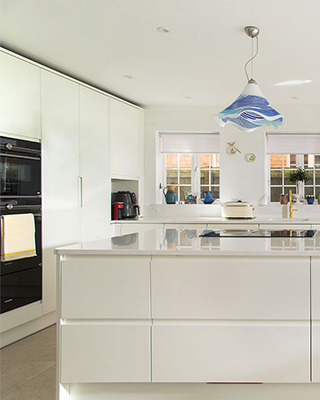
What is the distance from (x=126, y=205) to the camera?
17.3 feet

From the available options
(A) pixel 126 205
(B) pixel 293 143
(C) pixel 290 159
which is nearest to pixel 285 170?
(C) pixel 290 159

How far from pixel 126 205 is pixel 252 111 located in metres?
2.82

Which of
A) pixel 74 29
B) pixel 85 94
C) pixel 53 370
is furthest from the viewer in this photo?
pixel 85 94

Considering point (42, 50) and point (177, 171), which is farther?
point (177, 171)

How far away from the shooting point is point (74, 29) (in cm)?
311

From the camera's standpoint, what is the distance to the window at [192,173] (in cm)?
593

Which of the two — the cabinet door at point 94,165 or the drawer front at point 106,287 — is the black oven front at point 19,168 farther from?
the drawer front at point 106,287

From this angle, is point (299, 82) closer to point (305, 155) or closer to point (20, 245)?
point (305, 155)

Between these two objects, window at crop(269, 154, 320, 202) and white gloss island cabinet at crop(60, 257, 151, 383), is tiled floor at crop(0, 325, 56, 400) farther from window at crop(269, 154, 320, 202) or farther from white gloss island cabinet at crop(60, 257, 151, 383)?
window at crop(269, 154, 320, 202)

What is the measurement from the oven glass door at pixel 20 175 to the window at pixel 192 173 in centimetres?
266

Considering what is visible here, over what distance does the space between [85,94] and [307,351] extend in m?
3.37

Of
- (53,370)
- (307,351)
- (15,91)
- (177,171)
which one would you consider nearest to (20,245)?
(53,370)

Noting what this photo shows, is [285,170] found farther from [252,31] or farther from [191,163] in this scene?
[252,31]

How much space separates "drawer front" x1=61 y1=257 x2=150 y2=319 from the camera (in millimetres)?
2170
